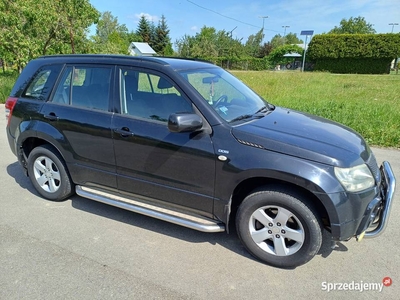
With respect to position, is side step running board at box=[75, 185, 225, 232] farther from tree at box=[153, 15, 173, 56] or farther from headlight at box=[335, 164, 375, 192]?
tree at box=[153, 15, 173, 56]

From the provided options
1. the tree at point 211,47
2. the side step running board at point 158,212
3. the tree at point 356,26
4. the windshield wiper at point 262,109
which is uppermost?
the tree at point 356,26

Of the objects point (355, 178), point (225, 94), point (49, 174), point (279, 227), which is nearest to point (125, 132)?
point (225, 94)

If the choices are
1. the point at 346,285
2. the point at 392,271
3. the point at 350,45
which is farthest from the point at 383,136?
the point at 350,45

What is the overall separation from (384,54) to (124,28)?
74.7 meters

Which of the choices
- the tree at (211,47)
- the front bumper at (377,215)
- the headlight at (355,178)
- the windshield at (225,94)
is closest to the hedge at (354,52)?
the tree at (211,47)

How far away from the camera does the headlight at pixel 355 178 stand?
7.44 feet

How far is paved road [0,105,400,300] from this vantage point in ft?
7.52

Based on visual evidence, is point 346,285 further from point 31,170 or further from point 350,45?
point 350,45

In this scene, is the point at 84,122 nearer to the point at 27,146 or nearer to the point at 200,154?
the point at 27,146

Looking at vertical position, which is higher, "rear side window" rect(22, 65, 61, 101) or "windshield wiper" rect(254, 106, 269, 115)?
"rear side window" rect(22, 65, 61, 101)

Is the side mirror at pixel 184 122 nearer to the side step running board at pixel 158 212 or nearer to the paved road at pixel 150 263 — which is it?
the side step running board at pixel 158 212

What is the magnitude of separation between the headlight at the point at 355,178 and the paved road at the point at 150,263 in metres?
0.81

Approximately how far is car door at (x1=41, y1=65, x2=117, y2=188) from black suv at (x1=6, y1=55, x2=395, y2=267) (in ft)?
0.05

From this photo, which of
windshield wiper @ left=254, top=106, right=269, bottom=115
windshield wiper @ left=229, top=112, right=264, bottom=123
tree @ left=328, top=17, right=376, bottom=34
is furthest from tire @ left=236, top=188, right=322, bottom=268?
tree @ left=328, top=17, right=376, bottom=34
